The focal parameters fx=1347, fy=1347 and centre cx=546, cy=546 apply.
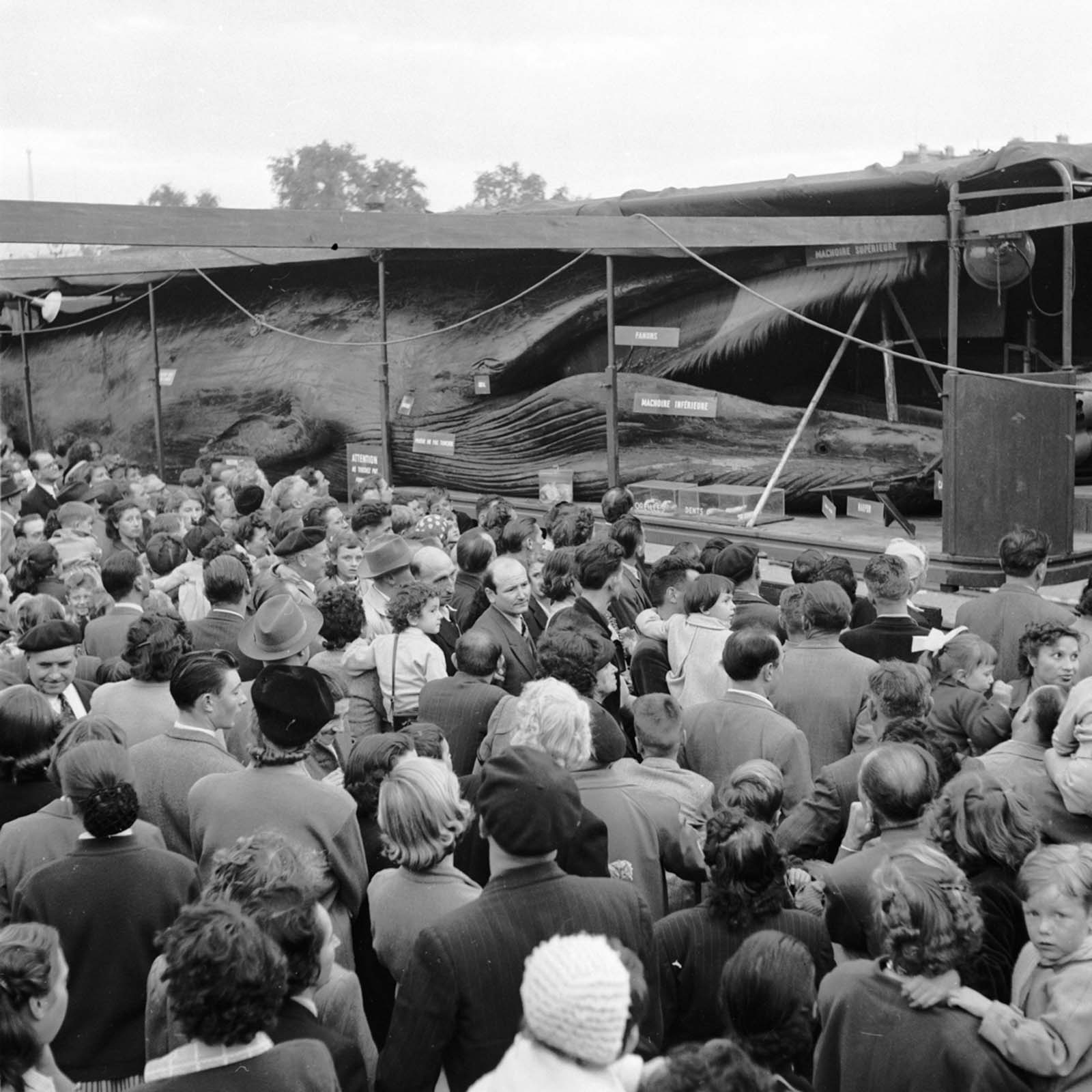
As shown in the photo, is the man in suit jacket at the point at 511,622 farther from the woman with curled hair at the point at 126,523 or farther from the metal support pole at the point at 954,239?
the metal support pole at the point at 954,239

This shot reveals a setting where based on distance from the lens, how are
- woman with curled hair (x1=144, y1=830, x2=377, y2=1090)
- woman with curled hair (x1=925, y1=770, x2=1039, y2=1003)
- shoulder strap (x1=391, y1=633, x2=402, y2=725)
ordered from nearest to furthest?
1. woman with curled hair (x1=144, y1=830, x2=377, y2=1090)
2. woman with curled hair (x1=925, y1=770, x2=1039, y2=1003)
3. shoulder strap (x1=391, y1=633, x2=402, y2=725)

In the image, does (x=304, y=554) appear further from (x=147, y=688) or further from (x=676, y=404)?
(x=676, y=404)

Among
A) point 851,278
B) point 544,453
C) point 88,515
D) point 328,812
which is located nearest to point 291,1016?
point 328,812

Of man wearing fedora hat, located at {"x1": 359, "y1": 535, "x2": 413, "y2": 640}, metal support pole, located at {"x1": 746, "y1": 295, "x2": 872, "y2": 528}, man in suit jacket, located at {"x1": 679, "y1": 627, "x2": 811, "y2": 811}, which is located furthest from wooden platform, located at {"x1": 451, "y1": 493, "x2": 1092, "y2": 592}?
man in suit jacket, located at {"x1": 679, "y1": 627, "x2": 811, "y2": 811}

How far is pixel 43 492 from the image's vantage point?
9.91 metres

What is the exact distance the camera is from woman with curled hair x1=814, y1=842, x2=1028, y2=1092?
91.6 inches

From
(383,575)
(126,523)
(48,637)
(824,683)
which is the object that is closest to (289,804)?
(48,637)

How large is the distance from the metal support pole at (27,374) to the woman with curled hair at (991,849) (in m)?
15.0

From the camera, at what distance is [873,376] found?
1170 centimetres

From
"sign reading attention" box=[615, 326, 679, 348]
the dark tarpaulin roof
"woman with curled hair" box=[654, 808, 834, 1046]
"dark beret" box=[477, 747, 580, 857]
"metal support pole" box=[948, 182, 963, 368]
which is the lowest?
"woman with curled hair" box=[654, 808, 834, 1046]

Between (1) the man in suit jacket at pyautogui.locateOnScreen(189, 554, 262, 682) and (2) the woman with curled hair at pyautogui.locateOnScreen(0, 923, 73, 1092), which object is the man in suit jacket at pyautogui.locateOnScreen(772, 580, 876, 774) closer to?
(1) the man in suit jacket at pyautogui.locateOnScreen(189, 554, 262, 682)

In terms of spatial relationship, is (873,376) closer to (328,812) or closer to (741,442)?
(741,442)

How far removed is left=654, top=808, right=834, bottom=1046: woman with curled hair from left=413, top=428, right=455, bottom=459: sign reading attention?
10.1 meters

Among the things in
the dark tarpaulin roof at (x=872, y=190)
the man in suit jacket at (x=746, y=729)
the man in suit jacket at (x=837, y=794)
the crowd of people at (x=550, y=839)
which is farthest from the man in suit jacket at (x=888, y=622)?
the dark tarpaulin roof at (x=872, y=190)
